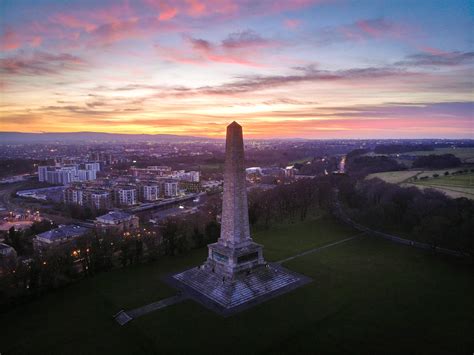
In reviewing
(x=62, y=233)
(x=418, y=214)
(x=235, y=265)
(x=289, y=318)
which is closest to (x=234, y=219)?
(x=235, y=265)

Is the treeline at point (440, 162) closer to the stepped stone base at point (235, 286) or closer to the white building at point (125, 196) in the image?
the stepped stone base at point (235, 286)

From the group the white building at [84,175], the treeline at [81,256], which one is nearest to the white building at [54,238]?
the treeline at [81,256]

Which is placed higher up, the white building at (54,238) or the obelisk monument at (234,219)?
the obelisk monument at (234,219)

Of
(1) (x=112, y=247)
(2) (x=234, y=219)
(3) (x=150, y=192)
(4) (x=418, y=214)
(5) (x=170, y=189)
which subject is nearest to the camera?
(2) (x=234, y=219)

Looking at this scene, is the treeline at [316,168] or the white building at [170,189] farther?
the treeline at [316,168]

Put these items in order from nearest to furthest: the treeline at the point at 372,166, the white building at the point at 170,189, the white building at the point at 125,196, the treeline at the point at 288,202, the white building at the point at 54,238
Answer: the white building at the point at 54,238 < the treeline at the point at 288,202 < the white building at the point at 125,196 < the white building at the point at 170,189 < the treeline at the point at 372,166

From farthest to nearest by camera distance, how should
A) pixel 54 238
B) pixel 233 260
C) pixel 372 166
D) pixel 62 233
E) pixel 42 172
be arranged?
pixel 42 172 < pixel 372 166 < pixel 62 233 < pixel 54 238 < pixel 233 260

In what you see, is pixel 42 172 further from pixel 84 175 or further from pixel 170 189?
pixel 170 189

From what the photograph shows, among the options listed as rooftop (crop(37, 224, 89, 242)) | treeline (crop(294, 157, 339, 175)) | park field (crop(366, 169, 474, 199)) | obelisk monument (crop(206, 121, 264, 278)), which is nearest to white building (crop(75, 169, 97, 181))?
treeline (crop(294, 157, 339, 175))
